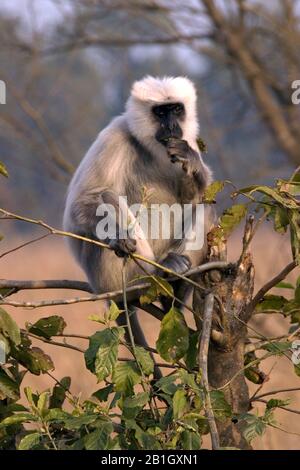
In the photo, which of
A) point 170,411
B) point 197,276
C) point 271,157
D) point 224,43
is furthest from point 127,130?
point 271,157

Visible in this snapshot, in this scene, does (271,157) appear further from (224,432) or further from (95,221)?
(224,432)

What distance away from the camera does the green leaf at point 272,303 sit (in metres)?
3.50

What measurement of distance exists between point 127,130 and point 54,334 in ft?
6.68

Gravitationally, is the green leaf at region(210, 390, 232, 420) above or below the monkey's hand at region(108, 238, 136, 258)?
below

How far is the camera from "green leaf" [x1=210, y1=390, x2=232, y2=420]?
265 cm

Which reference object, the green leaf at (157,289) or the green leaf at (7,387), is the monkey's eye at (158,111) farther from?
the green leaf at (7,387)

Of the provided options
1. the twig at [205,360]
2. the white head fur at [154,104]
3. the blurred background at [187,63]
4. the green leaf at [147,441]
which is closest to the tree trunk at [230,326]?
the twig at [205,360]

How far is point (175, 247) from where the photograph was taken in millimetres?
4691

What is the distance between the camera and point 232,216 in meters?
3.09

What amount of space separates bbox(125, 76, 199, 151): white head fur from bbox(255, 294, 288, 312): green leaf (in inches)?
58.3

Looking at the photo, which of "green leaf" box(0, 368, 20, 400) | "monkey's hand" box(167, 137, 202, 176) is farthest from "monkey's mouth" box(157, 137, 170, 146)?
"green leaf" box(0, 368, 20, 400)

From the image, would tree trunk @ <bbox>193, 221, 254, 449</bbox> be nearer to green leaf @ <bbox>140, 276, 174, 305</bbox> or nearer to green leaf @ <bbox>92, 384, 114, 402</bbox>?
green leaf @ <bbox>140, 276, 174, 305</bbox>

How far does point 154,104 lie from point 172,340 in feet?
7.36

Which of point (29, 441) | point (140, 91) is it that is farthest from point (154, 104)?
point (29, 441)
